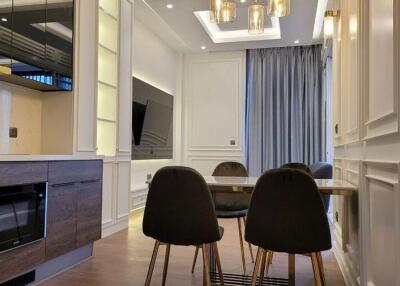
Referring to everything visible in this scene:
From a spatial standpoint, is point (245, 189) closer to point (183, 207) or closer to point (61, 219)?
point (183, 207)

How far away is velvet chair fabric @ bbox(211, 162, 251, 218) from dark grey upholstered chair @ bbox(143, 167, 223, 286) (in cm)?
94

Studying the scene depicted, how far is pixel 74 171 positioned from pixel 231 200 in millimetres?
1441

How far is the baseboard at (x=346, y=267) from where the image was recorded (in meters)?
2.52

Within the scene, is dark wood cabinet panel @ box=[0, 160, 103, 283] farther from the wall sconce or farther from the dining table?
the wall sconce

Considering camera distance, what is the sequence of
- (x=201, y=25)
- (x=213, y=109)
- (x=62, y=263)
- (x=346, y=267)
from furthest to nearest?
(x=213, y=109)
(x=201, y=25)
(x=62, y=263)
(x=346, y=267)

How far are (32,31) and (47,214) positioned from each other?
1.56 metres

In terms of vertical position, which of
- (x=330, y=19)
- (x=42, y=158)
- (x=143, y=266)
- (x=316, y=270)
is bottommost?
(x=143, y=266)

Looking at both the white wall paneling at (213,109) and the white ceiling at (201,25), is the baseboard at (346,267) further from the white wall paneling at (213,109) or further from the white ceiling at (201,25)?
the white wall paneling at (213,109)

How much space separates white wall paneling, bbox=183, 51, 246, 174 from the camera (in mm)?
7145

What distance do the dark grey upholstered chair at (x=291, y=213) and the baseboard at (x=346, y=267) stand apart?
762 millimetres

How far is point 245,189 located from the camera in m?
2.27

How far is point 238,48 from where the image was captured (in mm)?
6863

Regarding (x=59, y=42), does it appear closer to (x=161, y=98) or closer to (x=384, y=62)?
(x=384, y=62)

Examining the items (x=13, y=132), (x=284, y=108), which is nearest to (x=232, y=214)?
(x=13, y=132)
